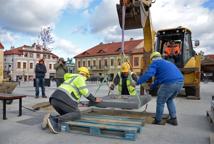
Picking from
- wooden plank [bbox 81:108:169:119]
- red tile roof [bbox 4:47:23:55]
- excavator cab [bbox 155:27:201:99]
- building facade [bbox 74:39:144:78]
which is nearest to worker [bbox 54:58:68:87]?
wooden plank [bbox 81:108:169:119]

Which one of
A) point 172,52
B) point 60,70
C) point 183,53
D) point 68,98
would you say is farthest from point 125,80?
point 172,52

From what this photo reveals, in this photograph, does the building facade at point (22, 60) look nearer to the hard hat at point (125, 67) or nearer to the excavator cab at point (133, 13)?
the excavator cab at point (133, 13)

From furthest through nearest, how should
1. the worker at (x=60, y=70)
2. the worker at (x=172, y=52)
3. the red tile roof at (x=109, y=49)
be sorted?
the red tile roof at (x=109, y=49) → the worker at (x=172, y=52) → the worker at (x=60, y=70)

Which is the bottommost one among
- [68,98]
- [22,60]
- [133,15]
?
[68,98]

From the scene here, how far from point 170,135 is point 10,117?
380cm

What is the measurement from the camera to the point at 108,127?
4617mm

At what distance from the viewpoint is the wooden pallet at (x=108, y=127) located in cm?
449

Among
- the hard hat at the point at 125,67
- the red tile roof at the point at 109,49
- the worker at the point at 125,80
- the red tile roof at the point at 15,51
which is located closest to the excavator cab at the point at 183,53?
the worker at the point at 125,80

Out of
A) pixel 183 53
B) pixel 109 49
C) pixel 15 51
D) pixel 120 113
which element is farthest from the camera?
pixel 15 51

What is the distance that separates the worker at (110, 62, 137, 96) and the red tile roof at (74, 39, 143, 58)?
49.8 m

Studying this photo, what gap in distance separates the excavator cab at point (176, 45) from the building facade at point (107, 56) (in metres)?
42.6

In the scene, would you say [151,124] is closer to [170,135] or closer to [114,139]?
[170,135]

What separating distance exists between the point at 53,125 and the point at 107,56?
56.9 metres

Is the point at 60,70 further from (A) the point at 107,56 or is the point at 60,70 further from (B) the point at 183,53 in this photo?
(A) the point at 107,56
